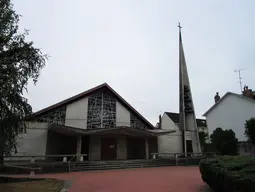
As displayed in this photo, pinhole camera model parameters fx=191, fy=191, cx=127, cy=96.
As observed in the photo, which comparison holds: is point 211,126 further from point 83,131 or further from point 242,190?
point 242,190

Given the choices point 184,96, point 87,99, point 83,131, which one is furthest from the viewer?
point 184,96

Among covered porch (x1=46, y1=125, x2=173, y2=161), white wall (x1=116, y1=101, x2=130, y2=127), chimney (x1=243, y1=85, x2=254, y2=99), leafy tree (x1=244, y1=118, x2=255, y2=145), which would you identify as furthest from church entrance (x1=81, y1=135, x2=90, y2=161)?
chimney (x1=243, y1=85, x2=254, y2=99)

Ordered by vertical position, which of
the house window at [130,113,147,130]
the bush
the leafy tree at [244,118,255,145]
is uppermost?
the house window at [130,113,147,130]

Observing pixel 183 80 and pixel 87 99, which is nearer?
pixel 87 99

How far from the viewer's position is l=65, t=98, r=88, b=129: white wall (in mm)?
16453


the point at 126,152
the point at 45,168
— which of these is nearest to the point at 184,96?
the point at 126,152

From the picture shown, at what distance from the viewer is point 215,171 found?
4949 mm

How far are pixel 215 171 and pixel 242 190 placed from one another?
1.23 m

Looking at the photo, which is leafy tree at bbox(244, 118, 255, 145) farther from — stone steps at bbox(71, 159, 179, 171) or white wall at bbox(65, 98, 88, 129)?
white wall at bbox(65, 98, 88, 129)

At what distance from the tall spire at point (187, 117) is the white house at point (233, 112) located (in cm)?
411

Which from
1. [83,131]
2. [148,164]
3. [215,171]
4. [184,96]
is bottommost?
[148,164]

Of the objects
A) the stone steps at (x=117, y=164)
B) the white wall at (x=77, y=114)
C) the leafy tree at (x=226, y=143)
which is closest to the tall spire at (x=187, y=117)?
the leafy tree at (x=226, y=143)

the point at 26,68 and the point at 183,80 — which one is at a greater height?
the point at 183,80

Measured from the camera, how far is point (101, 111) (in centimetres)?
1781
